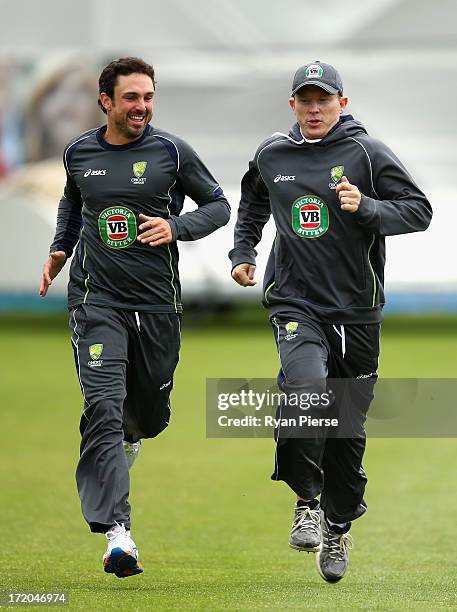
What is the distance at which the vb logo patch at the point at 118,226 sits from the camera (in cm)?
758

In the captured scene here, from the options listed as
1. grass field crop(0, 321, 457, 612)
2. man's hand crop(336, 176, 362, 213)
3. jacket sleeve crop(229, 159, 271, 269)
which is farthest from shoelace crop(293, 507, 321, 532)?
man's hand crop(336, 176, 362, 213)

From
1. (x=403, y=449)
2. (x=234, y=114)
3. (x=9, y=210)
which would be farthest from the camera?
(x=234, y=114)

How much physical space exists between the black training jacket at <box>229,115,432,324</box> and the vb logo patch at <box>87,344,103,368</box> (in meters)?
0.91

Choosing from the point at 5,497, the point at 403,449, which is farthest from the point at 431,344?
the point at 5,497

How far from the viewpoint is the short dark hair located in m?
7.55

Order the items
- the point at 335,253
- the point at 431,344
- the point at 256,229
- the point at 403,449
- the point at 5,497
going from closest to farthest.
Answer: the point at 335,253, the point at 256,229, the point at 5,497, the point at 403,449, the point at 431,344

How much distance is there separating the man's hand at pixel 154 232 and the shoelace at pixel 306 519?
5.07ft

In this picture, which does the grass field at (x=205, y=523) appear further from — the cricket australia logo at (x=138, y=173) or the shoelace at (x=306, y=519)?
the cricket australia logo at (x=138, y=173)

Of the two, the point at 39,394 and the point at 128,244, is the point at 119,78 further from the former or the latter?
the point at 39,394

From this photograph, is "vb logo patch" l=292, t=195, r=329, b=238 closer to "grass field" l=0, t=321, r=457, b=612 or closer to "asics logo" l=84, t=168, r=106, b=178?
"asics logo" l=84, t=168, r=106, b=178

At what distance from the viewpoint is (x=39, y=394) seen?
17953 mm

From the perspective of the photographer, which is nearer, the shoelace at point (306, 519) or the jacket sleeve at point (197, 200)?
the shoelace at point (306, 519)

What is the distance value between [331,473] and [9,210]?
20.5 metres
